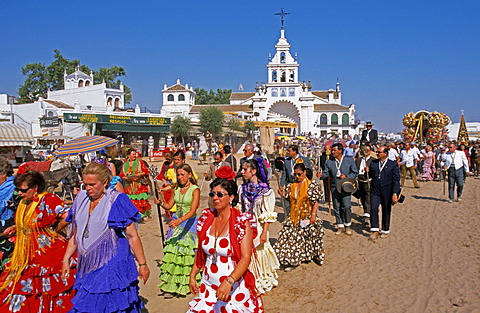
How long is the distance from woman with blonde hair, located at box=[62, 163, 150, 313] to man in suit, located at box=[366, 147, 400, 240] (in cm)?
545

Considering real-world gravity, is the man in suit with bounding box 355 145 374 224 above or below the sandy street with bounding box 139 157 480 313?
above

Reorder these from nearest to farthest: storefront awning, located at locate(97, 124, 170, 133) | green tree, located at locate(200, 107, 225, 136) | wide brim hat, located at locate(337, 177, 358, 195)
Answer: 1. wide brim hat, located at locate(337, 177, 358, 195)
2. storefront awning, located at locate(97, 124, 170, 133)
3. green tree, located at locate(200, 107, 225, 136)

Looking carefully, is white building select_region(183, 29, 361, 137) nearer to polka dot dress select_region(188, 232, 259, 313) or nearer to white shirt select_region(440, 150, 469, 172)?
white shirt select_region(440, 150, 469, 172)

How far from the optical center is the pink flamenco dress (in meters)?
3.00

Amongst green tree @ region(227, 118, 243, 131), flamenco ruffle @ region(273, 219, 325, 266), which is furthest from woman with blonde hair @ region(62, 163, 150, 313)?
green tree @ region(227, 118, 243, 131)

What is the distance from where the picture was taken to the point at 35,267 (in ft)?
12.0

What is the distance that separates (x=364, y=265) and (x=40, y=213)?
4.69 m

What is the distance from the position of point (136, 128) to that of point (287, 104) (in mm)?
39301

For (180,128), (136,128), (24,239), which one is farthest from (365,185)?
(180,128)

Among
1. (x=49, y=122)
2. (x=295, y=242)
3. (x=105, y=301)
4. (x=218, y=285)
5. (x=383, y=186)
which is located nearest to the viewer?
(x=105, y=301)

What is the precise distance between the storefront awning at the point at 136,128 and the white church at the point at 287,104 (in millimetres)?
30222

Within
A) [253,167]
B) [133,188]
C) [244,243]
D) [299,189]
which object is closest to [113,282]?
[244,243]

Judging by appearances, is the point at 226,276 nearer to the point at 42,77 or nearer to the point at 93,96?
the point at 93,96

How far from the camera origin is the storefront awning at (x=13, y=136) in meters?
21.1
